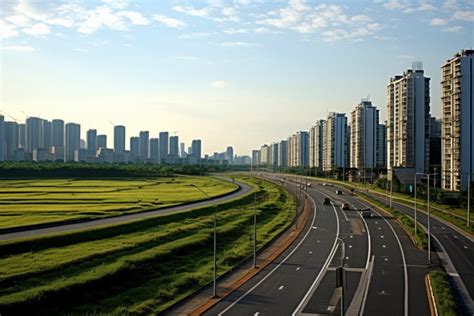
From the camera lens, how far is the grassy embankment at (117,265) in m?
29.7

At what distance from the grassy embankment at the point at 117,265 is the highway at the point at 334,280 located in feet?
11.3

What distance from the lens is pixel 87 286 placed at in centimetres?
3209

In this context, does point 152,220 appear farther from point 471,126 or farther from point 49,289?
point 471,126

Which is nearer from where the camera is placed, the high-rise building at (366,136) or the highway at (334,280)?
the highway at (334,280)

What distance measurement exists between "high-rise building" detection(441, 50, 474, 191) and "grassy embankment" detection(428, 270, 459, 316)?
210ft

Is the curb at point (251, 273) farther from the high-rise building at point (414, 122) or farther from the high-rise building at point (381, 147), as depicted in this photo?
the high-rise building at point (381, 147)

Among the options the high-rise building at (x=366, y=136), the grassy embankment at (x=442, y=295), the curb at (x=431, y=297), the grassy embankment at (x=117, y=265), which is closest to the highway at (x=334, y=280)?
the curb at (x=431, y=297)

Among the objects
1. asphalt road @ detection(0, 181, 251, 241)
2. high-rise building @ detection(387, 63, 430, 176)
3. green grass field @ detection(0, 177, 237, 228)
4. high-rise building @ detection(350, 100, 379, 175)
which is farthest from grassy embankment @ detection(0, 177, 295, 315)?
high-rise building @ detection(350, 100, 379, 175)

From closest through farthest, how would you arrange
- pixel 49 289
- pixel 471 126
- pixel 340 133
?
pixel 49 289 < pixel 471 126 < pixel 340 133

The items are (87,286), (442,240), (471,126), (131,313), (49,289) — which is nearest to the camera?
(131,313)

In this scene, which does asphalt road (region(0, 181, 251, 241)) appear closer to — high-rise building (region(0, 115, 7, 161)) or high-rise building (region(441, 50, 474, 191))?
high-rise building (region(441, 50, 474, 191))

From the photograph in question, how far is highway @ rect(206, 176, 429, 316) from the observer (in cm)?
2983

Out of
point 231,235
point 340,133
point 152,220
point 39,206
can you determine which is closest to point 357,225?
point 231,235

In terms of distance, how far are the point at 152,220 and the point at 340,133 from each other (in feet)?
481
